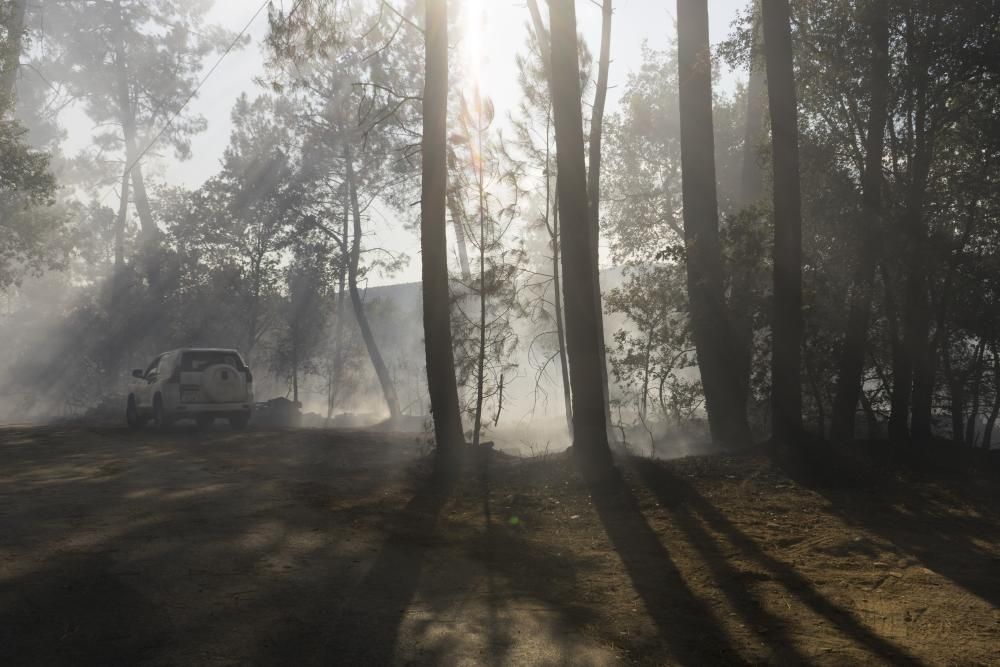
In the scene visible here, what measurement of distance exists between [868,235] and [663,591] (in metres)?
9.72

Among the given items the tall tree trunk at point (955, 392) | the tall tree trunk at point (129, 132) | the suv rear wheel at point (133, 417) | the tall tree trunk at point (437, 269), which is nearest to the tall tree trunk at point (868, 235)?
the tall tree trunk at point (955, 392)

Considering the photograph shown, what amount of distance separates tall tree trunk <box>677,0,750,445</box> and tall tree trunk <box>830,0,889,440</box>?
164 centimetres

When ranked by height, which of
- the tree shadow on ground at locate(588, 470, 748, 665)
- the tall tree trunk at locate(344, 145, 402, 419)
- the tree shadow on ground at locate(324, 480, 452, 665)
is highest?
the tall tree trunk at locate(344, 145, 402, 419)

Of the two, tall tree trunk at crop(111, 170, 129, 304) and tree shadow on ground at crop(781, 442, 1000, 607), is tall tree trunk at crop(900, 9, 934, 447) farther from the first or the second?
tall tree trunk at crop(111, 170, 129, 304)

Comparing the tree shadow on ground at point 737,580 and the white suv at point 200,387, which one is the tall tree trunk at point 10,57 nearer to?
the white suv at point 200,387

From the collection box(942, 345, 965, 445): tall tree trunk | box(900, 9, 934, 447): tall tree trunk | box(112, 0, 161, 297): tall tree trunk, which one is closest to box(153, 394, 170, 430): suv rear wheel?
box(900, 9, 934, 447): tall tree trunk

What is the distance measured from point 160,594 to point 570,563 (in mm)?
3390

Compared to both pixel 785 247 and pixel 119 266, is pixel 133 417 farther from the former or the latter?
pixel 119 266

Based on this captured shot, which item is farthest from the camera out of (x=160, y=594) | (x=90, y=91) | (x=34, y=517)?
(x=90, y=91)

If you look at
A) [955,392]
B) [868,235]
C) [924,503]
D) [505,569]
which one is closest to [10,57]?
[868,235]

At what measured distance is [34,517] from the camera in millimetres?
8094

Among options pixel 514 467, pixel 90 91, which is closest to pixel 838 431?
pixel 514 467

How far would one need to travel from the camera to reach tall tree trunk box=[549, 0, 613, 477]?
1105cm

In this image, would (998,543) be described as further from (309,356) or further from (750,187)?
(309,356)
